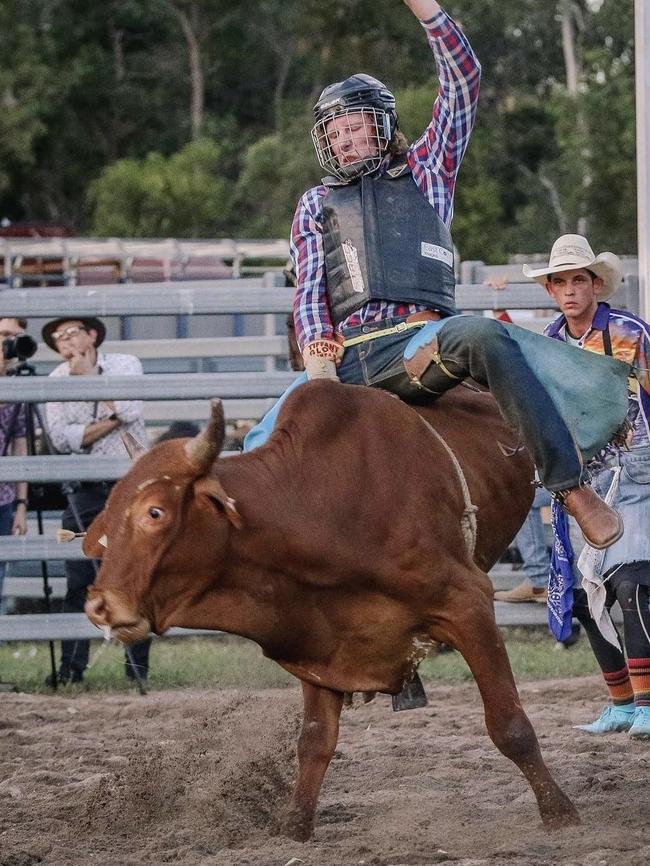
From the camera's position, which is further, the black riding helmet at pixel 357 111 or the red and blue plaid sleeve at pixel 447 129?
the red and blue plaid sleeve at pixel 447 129

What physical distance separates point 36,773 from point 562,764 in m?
2.06

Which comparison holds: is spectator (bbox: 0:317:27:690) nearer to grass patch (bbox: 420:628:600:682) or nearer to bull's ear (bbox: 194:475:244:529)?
grass patch (bbox: 420:628:600:682)

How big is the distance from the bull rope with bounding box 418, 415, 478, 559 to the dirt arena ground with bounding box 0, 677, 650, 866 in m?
0.93

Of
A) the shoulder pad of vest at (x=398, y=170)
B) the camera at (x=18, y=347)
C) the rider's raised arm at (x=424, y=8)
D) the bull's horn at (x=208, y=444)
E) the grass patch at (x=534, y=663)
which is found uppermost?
the rider's raised arm at (x=424, y=8)

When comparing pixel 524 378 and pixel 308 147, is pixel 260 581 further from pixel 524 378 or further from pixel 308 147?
pixel 308 147

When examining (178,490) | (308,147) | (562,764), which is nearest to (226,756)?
(562,764)

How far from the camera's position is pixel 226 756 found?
19.3 feet

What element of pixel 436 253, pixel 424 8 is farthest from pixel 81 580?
pixel 424 8

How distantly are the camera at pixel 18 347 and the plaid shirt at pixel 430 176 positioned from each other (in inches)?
134

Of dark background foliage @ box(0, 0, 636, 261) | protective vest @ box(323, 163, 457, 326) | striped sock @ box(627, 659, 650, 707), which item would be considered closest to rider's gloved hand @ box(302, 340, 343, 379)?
protective vest @ box(323, 163, 457, 326)

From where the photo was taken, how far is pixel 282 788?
5680 millimetres

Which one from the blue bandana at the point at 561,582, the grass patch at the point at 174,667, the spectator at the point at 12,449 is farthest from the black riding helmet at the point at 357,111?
the spectator at the point at 12,449

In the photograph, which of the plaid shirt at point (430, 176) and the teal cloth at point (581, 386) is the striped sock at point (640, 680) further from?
the plaid shirt at point (430, 176)

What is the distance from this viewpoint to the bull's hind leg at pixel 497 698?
4891mm
